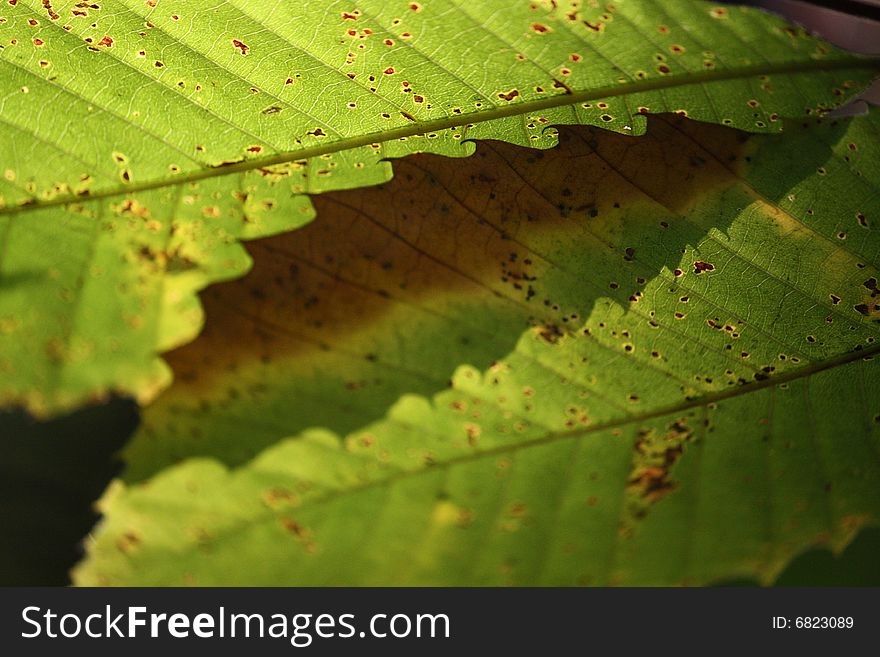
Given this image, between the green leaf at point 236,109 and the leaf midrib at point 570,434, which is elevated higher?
the green leaf at point 236,109

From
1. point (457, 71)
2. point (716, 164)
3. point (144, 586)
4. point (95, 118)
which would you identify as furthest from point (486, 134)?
point (144, 586)

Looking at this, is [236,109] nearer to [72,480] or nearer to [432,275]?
[432,275]

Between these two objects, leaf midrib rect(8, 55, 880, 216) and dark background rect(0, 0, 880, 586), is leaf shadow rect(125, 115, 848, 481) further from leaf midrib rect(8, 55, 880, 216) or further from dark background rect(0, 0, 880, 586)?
dark background rect(0, 0, 880, 586)

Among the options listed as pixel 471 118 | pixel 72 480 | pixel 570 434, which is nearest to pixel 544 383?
pixel 570 434

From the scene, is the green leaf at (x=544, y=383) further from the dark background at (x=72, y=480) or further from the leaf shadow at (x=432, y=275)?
the dark background at (x=72, y=480)

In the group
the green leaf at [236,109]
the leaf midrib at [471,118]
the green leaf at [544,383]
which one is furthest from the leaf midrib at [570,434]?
the leaf midrib at [471,118]

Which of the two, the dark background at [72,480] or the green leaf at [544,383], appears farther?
the dark background at [72,480]

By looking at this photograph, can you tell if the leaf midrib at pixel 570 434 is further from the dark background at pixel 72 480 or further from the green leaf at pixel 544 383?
the dark background at pixel 72 480

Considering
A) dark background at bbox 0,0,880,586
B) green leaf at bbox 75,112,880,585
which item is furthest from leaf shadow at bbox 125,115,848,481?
dark background at bbox 0,0,880,586

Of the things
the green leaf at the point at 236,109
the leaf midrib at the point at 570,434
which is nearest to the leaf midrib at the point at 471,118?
the green leaf at the point at 236,109
